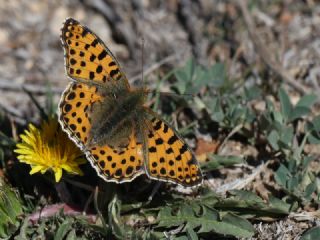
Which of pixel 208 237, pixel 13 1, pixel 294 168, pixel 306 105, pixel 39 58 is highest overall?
pixel 13 1

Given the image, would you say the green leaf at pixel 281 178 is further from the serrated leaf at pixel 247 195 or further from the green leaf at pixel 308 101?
the green leaf at pixel 308 101

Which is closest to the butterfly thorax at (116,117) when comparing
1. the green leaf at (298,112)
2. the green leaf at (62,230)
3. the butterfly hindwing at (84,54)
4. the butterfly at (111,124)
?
the butterfly at (111,124)

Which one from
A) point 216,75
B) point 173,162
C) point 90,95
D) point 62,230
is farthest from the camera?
point 216,75

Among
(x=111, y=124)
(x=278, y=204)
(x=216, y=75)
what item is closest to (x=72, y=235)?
(x=111, y=124)

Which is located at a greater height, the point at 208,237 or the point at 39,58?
the point at 39,58

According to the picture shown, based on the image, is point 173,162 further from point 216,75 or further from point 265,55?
point 265,55

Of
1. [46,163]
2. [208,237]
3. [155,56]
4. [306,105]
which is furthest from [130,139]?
[155,56]

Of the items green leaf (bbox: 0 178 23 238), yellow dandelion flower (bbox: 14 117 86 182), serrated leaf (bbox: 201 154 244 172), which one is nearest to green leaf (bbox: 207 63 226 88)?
serrated leaf (bbox: 201 154 244 172)

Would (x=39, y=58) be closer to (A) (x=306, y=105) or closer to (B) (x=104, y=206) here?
(B) (x=104, y=206)
